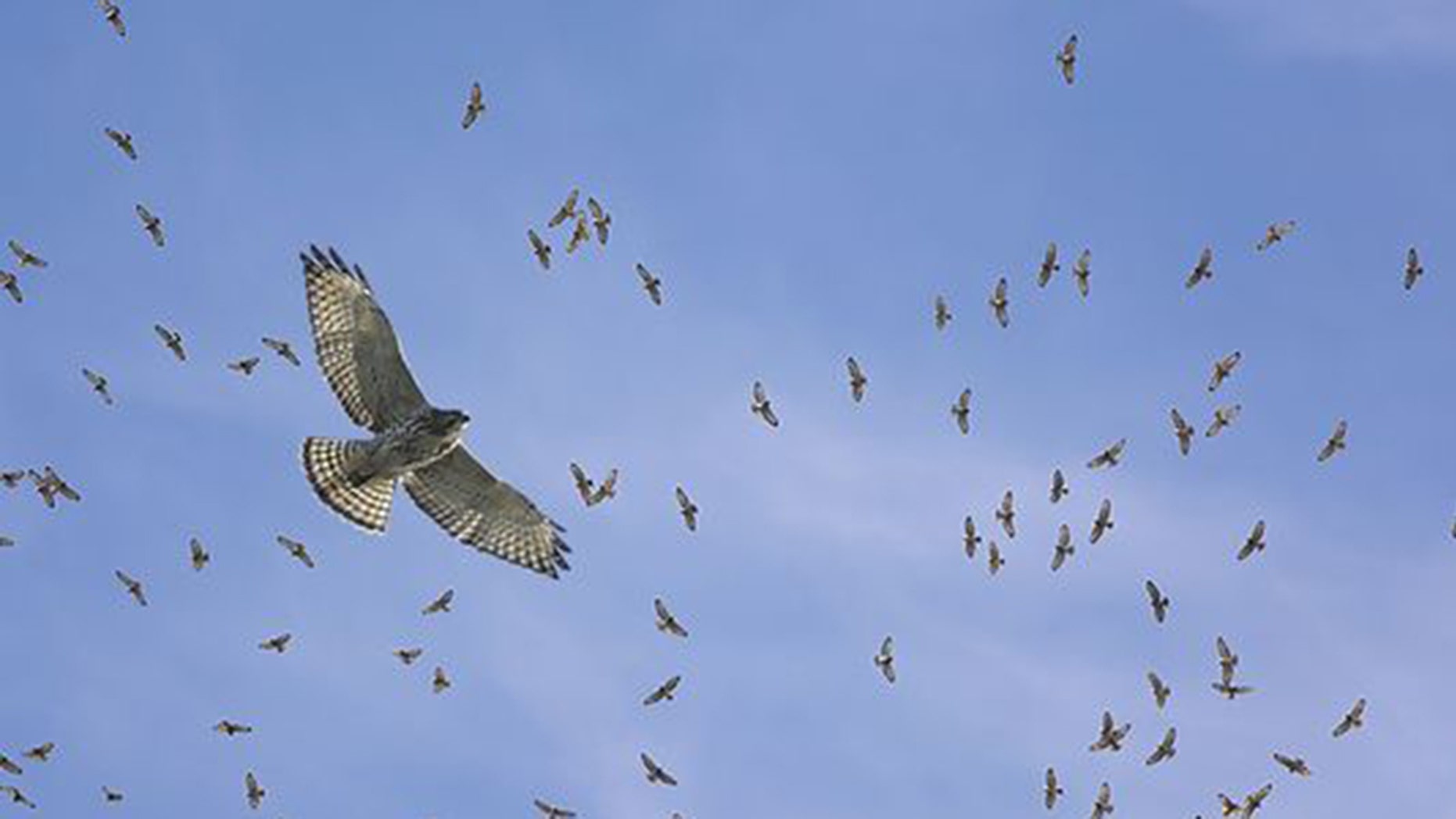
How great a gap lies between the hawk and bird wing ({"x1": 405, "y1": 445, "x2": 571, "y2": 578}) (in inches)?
0.4

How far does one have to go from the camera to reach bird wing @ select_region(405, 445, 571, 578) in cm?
5181

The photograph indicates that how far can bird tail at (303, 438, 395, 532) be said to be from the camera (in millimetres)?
52250

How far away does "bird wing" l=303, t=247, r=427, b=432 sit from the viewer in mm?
50906

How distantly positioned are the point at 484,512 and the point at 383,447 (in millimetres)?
2147

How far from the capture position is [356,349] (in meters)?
51.0

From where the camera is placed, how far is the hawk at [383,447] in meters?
50.9

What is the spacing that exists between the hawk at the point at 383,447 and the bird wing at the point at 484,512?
1 cm

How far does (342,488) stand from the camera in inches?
2066

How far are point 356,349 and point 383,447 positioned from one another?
1.42m

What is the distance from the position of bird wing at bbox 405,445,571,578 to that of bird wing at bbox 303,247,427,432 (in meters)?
1.08

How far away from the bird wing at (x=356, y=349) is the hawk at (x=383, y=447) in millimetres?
11

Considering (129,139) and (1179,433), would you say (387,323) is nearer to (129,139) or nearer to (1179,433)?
(129,139)

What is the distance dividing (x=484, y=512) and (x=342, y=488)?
6.79 ft

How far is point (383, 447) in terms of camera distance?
51.1m
